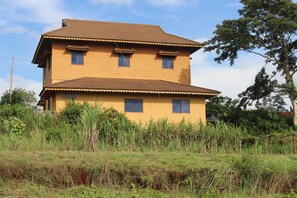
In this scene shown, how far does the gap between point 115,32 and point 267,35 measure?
10137 mm

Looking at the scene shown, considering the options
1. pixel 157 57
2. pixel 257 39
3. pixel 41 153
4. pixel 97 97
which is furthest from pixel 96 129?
pixel 257 39

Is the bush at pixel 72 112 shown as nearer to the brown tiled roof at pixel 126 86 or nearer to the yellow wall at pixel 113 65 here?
the brown tiled roof at pixel 126 86

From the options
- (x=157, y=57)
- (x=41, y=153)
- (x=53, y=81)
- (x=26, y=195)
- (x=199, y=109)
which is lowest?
(x=26, y=195)

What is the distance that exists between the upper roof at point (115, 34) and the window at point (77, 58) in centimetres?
101

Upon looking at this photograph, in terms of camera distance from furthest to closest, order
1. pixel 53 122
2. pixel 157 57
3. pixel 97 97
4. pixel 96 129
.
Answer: pixel 157 57 → pixel 97 97 → pixel 53 122 → pixel 96 129

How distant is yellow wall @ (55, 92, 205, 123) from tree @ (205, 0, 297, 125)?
5.27m

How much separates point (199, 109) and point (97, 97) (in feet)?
19.6

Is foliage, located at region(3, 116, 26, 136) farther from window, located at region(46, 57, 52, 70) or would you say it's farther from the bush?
window, located at region(46, 57, 52, 70)

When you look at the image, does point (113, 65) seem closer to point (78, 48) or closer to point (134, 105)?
point (78, 48)

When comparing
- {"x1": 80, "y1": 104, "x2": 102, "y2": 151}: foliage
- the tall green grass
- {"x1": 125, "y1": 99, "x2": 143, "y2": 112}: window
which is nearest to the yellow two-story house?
{"x1": 125, "y1": 99, "x2": 143, "y2": 112}: window

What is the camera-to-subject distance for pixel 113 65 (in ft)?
83.3

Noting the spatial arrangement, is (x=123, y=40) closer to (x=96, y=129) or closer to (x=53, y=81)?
(x=53, y=81)

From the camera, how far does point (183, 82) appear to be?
26.5m

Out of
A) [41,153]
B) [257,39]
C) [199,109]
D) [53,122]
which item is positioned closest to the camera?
[41,153]
